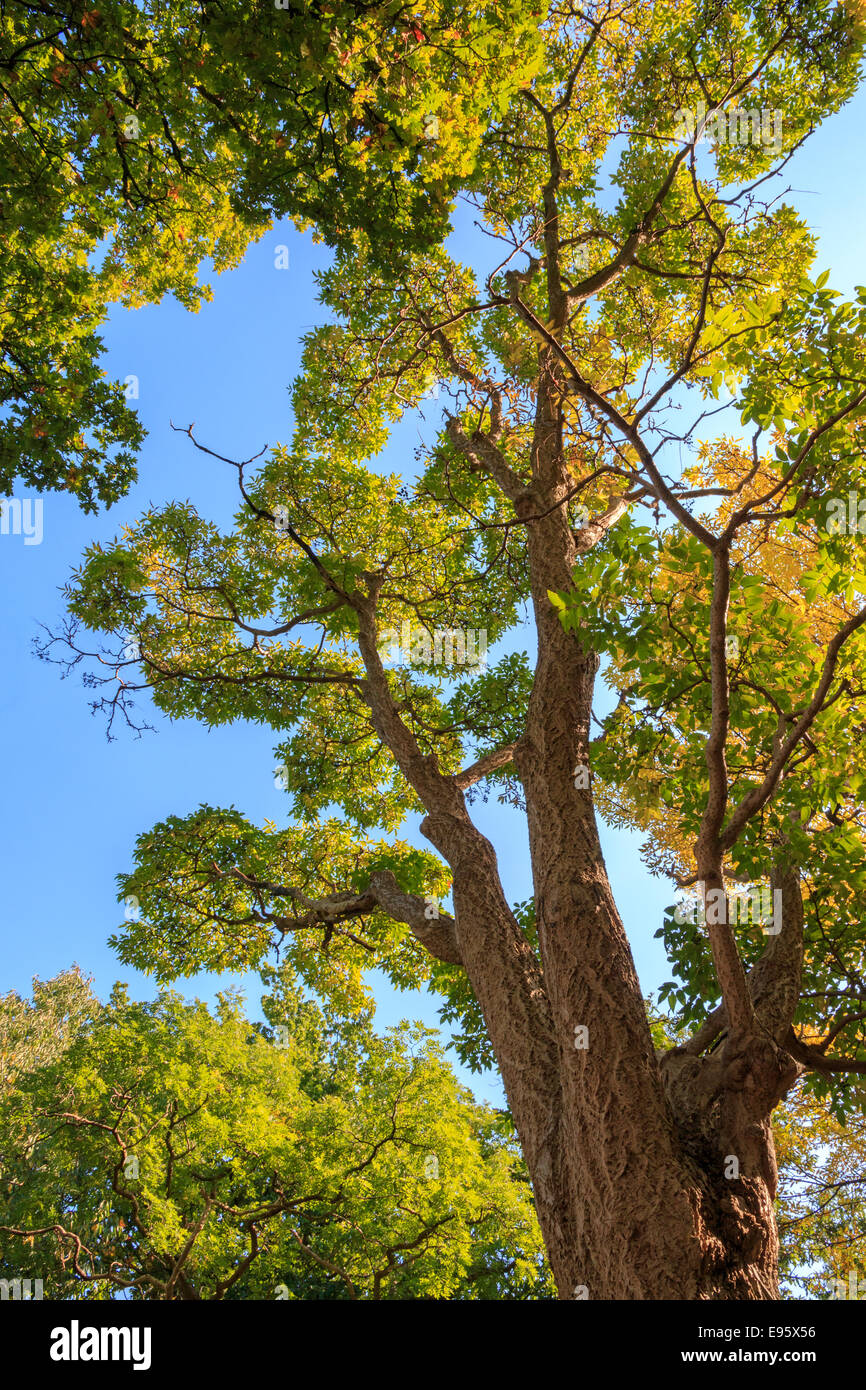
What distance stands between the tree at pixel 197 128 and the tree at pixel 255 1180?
242 inches

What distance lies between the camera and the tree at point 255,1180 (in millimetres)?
9453

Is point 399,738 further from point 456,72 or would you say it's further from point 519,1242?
point 519,1242

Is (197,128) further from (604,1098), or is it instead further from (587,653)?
(604,1098)

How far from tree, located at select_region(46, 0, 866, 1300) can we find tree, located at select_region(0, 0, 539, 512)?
101 cm

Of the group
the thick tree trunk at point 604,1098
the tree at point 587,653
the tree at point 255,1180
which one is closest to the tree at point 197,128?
the tree at point 587,653

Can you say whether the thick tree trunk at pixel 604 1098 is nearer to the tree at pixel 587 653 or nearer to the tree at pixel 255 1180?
the tree at pixel 587 653

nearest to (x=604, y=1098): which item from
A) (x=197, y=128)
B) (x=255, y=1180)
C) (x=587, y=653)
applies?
(x=587, y=653)

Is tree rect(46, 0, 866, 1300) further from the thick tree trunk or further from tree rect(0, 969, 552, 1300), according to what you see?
tree rect(0, 969, 552, 1300)

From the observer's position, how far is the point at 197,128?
571 cm

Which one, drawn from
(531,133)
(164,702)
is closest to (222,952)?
(164,702)

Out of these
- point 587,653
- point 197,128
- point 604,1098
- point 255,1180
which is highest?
point 197,128

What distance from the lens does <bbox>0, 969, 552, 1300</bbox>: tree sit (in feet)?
31.0

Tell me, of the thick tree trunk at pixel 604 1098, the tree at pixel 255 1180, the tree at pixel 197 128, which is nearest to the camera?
the thick tree trunk at pixel 604 1098

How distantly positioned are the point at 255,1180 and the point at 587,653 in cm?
963
